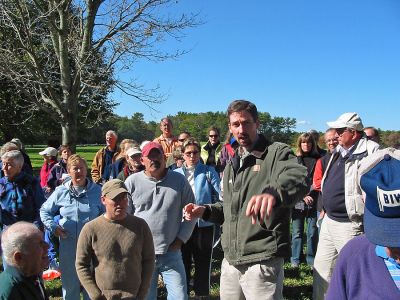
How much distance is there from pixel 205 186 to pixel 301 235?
7.24 feet

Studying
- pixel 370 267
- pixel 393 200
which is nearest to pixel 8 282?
pixel 370 267

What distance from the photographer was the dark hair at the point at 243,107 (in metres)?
2.76

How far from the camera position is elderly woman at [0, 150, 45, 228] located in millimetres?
4832

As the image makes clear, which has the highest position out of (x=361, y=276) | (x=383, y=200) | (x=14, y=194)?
(x=383, y=200)

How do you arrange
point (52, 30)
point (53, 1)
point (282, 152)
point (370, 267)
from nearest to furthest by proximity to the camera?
1. point (370, 267)
2. point (282, 152)
3. point (53, 1)
4. point (52, 30)

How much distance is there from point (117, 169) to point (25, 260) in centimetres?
409

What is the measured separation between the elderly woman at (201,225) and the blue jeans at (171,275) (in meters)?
1.17

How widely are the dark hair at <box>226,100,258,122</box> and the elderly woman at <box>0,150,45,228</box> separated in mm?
3190

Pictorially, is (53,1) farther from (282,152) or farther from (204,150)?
(282,152)

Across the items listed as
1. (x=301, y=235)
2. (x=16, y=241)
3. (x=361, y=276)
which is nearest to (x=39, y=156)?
(x=301, y=235)

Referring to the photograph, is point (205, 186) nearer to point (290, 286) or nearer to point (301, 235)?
point (290, 286)

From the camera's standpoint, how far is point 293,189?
2.27 meters

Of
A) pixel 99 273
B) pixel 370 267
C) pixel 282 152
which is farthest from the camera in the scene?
pixel 99 273

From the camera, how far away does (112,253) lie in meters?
3.48
